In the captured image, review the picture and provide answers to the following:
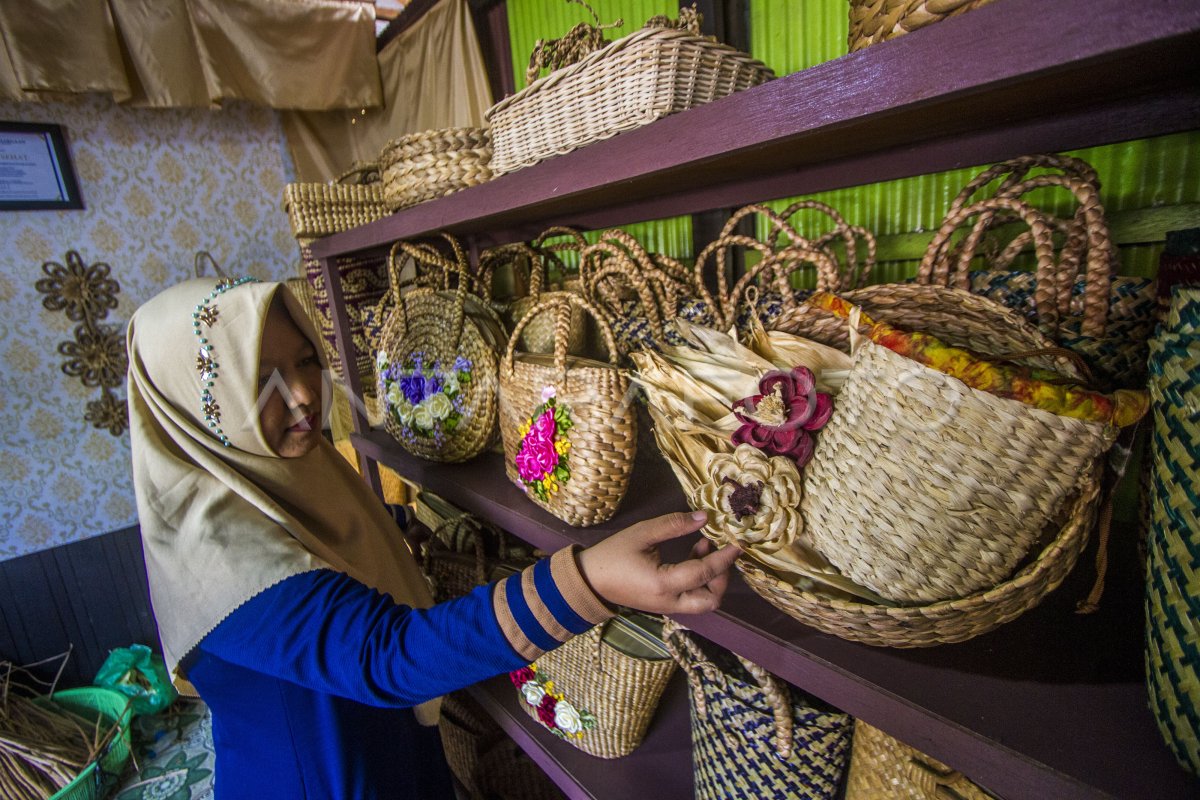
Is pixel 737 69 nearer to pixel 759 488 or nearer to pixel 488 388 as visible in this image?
pixel 759 488

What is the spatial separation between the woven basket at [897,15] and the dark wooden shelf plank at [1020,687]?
55 centimetres

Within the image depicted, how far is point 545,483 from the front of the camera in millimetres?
843

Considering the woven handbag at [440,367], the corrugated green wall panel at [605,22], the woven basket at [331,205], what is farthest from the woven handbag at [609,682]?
the woven basket at [331,205]

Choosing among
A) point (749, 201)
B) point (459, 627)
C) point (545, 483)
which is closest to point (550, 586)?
point (459, 627)

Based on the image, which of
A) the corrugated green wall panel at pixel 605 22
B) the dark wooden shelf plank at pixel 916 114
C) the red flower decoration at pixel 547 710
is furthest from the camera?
the corrugated green wall panel at pixel 605 22

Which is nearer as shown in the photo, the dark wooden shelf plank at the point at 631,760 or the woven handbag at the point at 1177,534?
the woven handbag at the point at 1177,534

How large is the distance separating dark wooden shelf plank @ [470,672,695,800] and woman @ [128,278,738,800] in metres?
0.23

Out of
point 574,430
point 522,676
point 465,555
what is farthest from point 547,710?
point 574,430

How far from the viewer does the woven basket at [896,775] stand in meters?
0.56

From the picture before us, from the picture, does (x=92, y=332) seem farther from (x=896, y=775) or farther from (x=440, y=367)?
(x=896, y=775)

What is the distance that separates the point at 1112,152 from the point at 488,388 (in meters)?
1.01

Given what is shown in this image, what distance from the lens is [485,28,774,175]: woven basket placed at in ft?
1.98

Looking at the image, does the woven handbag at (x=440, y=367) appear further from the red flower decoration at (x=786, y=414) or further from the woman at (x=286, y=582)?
the red flower decoration at (x=786, y=414)

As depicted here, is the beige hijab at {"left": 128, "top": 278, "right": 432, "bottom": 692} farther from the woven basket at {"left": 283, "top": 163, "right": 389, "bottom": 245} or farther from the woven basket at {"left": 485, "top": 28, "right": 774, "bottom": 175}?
the woven basket at {"left": 283, "top": 163, "right": 389, "bottom": 245}
